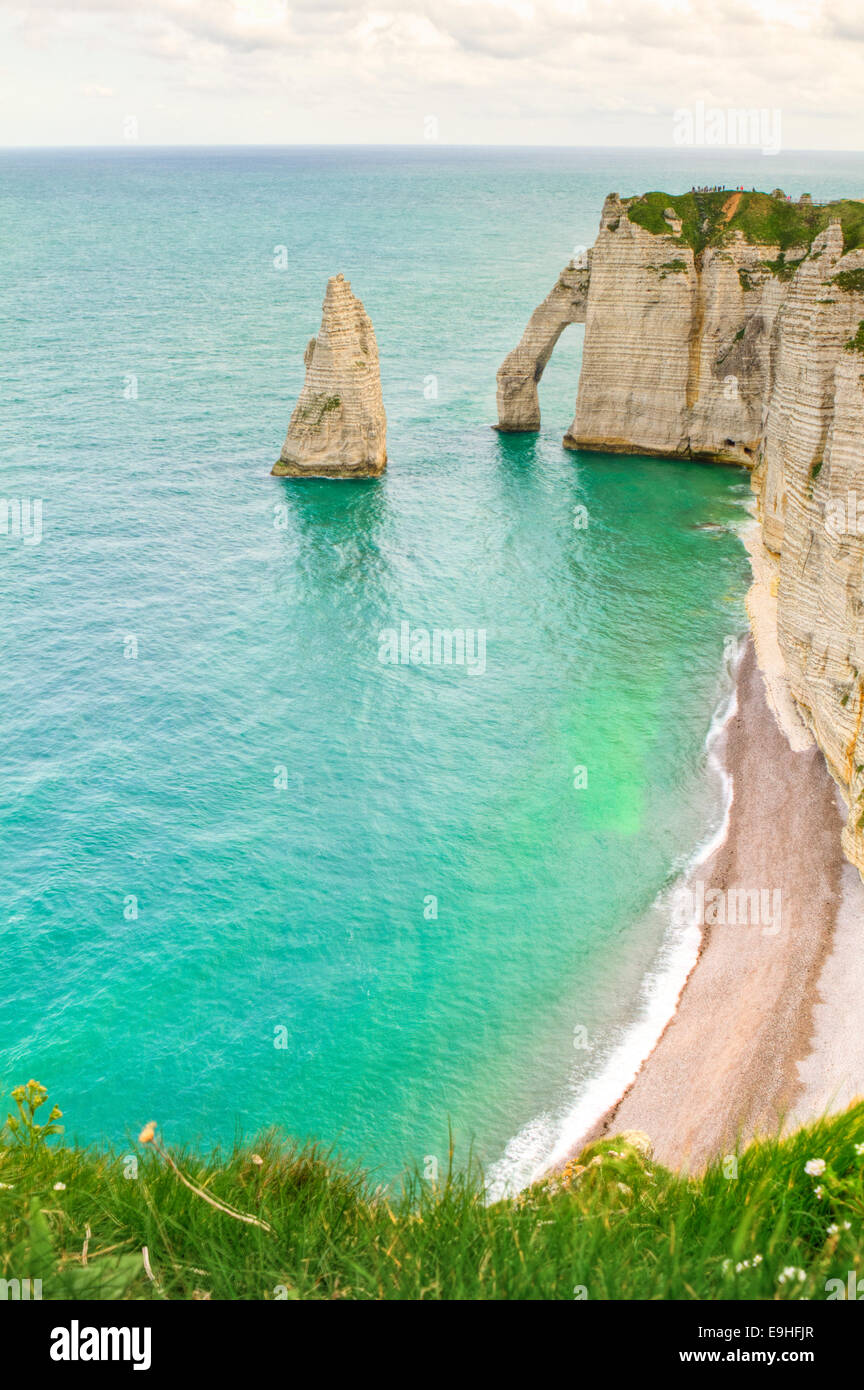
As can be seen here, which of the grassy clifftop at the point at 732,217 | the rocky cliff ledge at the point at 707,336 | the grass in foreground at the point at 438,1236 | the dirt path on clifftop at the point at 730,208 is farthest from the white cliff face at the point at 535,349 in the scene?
the grass in foreground at the point at 438,1236

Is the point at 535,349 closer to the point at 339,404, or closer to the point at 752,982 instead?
the point at 339,404

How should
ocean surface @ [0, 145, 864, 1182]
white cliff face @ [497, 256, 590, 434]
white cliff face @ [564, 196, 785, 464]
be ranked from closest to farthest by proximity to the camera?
ocean surface @ [0, 145, 864, 1182] → white cliff face @ [564, 196, 785, 464] → white cliff face @ [497, 256, 590, 434]

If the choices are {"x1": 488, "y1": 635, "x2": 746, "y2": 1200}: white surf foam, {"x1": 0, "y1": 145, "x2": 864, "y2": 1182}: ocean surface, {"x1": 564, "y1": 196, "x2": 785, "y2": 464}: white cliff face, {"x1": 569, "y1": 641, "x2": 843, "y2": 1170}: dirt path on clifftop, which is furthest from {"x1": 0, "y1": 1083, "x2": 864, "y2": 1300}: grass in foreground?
{"x1": 564, "y1": 196, "x2": 785, "y2": 464}: white cliff face

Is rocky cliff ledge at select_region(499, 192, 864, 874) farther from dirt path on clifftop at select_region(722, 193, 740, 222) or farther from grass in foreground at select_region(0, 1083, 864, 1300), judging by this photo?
grass in foreground at select_region(0, 1083, 864, 1300)

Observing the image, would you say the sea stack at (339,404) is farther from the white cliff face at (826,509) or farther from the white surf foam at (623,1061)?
the white surf foam at (623,1061)
